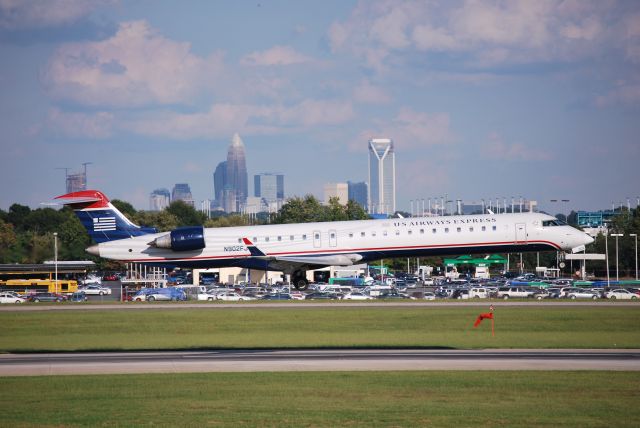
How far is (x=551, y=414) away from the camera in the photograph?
19.7 meters

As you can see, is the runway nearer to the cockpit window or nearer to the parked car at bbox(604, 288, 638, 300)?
the cockpit window

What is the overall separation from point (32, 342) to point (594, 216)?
144 meters

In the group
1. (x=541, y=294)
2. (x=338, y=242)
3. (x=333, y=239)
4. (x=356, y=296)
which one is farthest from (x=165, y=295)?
(x=541, y=294)

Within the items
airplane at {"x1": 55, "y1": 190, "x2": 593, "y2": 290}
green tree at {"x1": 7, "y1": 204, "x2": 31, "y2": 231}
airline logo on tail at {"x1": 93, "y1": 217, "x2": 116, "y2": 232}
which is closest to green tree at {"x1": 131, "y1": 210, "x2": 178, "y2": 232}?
green tree at {"x1": 7, "y1": 204, "x2": 31, "y2": 231}

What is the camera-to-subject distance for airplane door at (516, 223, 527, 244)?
169ft

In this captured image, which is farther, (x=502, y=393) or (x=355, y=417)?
(x=502, y=393)

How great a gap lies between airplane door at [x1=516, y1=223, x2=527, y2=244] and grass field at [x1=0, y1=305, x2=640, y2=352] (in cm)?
540

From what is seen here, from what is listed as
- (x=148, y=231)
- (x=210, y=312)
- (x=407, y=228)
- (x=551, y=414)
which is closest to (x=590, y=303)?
(x=407, y=228)

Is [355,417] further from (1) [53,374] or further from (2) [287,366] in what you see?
(1) [53,374]

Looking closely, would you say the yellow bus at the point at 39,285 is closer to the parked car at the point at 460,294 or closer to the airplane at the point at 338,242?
the airplane at the point at 338,242

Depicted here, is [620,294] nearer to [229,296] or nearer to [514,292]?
[514,292]

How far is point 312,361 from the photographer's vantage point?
2875 cm

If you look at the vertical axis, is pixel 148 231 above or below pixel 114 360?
above

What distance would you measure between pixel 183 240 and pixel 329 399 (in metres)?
32.6
